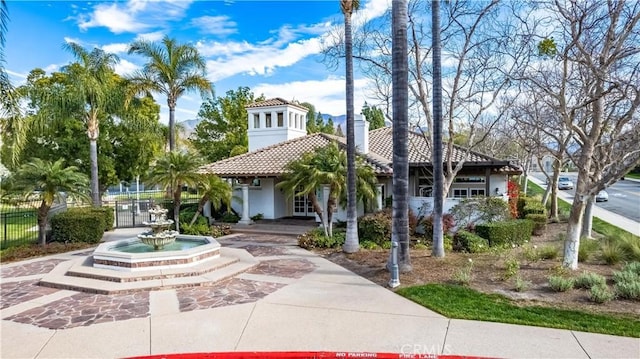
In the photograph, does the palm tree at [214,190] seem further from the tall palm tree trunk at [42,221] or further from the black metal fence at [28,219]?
the tall palm tree trunk at [42,221]

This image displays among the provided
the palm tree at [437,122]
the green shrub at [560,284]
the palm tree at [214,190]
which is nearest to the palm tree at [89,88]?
the palm tree at [214,190]

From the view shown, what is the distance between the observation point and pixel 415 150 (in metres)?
21.6

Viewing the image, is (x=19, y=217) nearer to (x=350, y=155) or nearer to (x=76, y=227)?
(x=76, y=227)

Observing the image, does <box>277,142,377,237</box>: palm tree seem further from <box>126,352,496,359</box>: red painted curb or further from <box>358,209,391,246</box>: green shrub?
<box>126,352,496,359</box>: red painted curb

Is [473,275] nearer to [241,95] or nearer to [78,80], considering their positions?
[78,80]

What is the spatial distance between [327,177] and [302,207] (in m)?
7.64

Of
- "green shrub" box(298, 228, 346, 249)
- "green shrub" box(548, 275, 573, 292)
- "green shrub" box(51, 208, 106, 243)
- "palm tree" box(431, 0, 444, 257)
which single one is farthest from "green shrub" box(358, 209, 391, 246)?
"green shrub" box(51, 208, 106, 243)

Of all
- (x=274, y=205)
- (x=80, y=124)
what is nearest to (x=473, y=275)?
(x=274, y=205)

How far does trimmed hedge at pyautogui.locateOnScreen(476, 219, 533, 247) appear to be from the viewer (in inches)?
584

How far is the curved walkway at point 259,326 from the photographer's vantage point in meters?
6.06

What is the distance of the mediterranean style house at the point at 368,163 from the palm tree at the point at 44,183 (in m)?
6.83

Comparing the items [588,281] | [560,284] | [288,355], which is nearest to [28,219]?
[288,355]

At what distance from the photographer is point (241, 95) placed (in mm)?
38438

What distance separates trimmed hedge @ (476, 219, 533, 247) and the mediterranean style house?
2.08 metres
